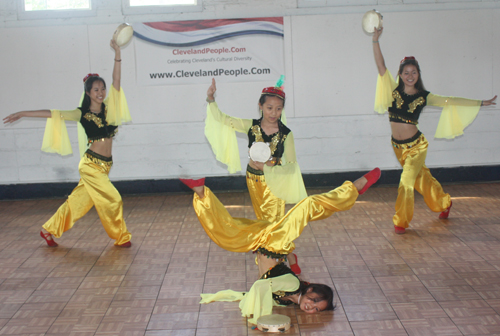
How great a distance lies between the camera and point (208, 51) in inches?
274

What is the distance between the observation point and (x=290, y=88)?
7086 mm

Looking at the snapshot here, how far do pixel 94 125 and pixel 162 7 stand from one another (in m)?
2.74

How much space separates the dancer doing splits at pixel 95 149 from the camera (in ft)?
15.6

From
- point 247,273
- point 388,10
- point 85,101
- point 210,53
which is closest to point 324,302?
point 247,273

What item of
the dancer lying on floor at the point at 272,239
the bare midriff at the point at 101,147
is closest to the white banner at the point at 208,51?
the bare midriff at the point at 101,147

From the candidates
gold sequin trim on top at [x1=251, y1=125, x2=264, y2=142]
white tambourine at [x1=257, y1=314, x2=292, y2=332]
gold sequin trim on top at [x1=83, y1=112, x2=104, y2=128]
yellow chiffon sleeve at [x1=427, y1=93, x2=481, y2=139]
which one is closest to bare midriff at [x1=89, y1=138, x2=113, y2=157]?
gold sequin trim on top at [x1=83, y1=112, x2=104, y2=128]

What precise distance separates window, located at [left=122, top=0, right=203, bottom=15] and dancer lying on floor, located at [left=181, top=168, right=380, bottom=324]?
4.16 meters

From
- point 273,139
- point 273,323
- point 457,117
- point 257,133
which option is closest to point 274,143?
point 273,139

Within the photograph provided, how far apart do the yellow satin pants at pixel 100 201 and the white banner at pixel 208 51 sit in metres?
2.43

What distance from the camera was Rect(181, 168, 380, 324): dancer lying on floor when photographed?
10.7ft

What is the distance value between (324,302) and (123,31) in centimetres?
312

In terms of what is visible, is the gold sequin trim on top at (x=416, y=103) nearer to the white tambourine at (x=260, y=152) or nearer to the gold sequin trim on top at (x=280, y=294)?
the white tambourine at (x=260, y=152)

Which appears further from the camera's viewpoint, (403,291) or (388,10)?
(388,10)

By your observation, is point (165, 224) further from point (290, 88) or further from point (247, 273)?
point (290, 88)
